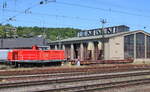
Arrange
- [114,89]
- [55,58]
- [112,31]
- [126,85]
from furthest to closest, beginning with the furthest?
[112,31] → [55,58] → [126,85] → [114,89]

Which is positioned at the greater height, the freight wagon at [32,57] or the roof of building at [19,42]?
the roof of building at [19,42]

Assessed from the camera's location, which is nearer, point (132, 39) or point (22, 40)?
point (132, 39)

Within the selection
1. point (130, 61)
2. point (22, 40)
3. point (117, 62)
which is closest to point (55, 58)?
point (117, 62)

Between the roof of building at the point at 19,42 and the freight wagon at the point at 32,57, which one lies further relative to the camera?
the roof of building at the point at 19,42

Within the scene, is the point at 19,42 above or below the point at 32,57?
above

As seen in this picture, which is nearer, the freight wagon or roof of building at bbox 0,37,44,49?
the freight wagon

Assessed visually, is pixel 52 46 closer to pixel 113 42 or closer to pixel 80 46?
pixel 80 46

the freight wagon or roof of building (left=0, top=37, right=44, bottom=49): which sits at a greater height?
roof of building (left=0, top=37, right=44, bottom=49)

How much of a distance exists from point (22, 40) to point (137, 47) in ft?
112

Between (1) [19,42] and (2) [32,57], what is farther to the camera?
(1) [19,42]

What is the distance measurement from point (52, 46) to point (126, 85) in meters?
73.0

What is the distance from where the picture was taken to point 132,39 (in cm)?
7056

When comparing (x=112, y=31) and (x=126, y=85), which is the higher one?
(x=112, y=31)

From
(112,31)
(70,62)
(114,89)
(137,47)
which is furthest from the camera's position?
(112,31)
